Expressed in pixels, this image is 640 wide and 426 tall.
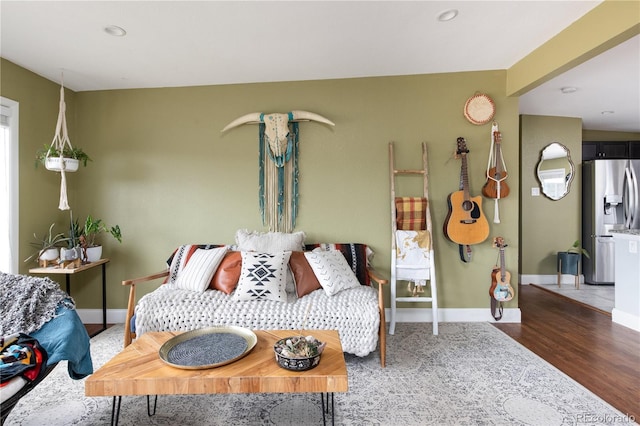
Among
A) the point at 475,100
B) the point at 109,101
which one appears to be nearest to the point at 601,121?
the point at 475,100

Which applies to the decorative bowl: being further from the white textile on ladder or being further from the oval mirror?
the oval mirror

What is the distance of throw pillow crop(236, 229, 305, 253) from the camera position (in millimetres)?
2811

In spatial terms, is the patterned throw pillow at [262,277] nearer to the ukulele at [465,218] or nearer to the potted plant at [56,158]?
the ukulele at [465,218]

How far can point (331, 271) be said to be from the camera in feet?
8.26

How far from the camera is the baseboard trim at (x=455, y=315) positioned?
3080mm

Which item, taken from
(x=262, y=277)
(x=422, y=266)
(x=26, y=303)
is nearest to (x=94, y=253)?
(x=26, y=303)

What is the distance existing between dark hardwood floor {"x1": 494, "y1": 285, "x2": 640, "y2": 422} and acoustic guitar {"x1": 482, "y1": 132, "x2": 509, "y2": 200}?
4.23 ft

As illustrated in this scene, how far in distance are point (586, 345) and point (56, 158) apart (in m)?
4.86

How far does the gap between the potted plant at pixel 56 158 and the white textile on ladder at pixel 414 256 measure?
313 centimetres

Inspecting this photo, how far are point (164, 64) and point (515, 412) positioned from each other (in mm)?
3658

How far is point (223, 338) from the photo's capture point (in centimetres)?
170

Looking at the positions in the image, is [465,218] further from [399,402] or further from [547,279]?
[547,279]

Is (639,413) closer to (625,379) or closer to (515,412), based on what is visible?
(625,379)

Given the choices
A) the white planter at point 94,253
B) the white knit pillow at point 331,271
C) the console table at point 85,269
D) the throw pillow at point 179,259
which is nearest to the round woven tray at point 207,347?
the white knit pillow at point 331,271
